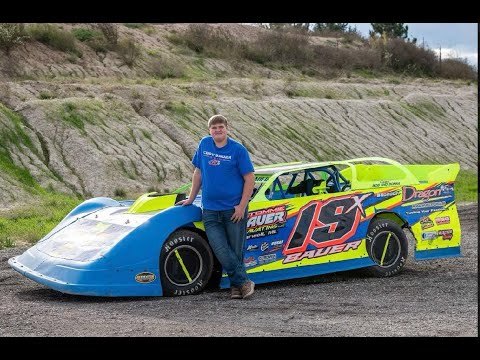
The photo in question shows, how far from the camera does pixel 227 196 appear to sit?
8930mm

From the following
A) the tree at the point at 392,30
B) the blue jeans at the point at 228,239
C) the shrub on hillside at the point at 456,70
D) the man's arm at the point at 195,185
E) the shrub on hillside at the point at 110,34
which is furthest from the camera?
the tree at the point at 392,30

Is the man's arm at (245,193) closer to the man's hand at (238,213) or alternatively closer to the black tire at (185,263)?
the man's hand at (238,213)

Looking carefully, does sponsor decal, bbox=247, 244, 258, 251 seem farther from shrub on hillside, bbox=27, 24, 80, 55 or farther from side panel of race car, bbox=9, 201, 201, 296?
shrub on hillside, bbox=27, 24, 80, 55

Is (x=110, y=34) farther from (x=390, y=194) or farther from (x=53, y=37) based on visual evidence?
(x=390, y=194)

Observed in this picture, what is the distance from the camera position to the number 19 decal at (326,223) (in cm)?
983

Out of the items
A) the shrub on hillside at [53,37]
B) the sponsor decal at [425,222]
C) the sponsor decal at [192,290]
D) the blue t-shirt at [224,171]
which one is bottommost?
the sponsor decal at [192,290]

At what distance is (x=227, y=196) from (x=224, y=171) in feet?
0.89

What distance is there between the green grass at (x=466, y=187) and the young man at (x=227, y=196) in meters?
14.4

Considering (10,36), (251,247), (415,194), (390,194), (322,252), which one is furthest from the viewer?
(10,36)

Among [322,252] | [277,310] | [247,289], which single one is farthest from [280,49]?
[277,310]

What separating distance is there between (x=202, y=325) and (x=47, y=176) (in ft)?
44.8

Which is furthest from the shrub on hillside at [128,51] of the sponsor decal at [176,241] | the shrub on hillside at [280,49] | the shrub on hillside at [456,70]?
the sponsor decal at [176,241]

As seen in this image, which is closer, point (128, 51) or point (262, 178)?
point (262, 178)
